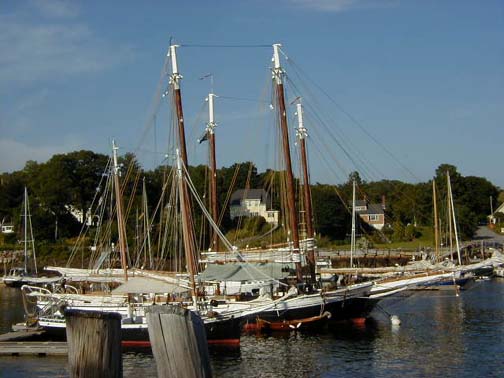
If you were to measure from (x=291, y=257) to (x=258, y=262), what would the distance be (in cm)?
285

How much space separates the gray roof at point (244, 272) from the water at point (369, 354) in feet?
13.8

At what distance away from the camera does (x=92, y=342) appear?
400 inches

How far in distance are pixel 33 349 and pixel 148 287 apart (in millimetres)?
7011

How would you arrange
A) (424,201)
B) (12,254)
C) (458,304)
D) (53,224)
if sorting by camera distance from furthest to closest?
(424,201), (53,224), (12,254), (458,304)

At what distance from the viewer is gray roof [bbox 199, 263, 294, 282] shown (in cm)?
5050

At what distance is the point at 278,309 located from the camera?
159ft

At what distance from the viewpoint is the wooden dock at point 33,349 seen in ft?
130

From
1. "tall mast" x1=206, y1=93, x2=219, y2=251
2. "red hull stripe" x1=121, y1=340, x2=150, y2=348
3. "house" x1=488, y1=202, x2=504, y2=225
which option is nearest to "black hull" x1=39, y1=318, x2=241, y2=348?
"red hull stripe" x1=121, y1=340, x2=150, y2=348

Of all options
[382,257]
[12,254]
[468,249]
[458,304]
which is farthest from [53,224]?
[458,304]

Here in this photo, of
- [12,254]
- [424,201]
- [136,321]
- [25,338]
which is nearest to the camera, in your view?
[136,321]

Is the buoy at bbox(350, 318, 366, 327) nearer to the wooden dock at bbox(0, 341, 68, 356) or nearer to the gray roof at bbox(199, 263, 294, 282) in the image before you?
the gray roof at bbox(199, 263, 294, 282)

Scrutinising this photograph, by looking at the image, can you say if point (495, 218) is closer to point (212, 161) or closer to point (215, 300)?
point (212, 161)

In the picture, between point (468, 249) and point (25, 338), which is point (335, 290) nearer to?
point (25, 338)

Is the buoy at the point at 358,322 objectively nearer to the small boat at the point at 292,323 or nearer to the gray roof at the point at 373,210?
the small boat at the point at 292,323
